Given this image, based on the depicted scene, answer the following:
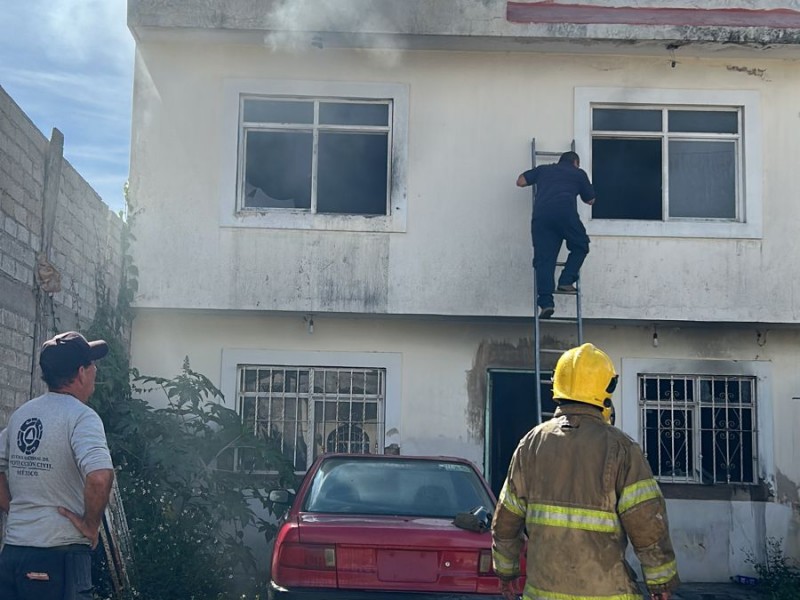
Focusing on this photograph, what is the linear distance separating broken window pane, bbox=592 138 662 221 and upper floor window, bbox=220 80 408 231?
1898mm

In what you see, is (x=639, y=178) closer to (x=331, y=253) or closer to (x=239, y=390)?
(x=331, y=253)

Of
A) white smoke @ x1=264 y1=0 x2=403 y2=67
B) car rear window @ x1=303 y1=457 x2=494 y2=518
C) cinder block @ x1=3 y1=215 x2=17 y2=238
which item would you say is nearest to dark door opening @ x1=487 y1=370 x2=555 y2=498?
white smoke @ x1=264 y1=0 x2=403 y2=67

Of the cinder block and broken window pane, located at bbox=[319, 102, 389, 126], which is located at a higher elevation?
broken window pane, located at bbox=[319, 102, 389, 126]

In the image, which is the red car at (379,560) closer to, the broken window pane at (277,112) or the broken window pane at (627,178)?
the broken window pane at (627,178)

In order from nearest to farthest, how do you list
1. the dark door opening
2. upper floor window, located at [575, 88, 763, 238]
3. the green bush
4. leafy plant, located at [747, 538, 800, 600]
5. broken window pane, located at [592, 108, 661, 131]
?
the green bush
leafy plant, located at [747, 538, 800, 600]
upper floor window, located at [575, 88, 763, 238]
broken window pane, located at [592, 108, 661, 131]
the dark door opening

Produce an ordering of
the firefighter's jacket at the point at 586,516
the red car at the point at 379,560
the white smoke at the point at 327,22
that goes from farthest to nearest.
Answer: the white smoke at the point at 327,22, the red car at the point at 379,560, the firefighter's jacket at the point at 586,516

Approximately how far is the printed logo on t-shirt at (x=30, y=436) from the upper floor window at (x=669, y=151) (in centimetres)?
667

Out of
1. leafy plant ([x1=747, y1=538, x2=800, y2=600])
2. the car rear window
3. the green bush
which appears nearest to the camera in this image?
the car rear window

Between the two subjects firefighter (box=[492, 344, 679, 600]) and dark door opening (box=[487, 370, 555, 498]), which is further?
dark door opening (box=[487, 370, 555, 498])

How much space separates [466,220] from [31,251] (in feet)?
13.3

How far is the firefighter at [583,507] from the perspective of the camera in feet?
12.8

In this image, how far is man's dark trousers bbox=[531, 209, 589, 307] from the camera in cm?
900

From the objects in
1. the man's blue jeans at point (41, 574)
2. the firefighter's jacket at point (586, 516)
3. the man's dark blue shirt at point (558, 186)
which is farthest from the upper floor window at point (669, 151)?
the man's blue jeans at point (41, 574)

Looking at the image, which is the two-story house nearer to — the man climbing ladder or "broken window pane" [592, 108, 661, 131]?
"broken window pane" [592, 108, 661, 131]
